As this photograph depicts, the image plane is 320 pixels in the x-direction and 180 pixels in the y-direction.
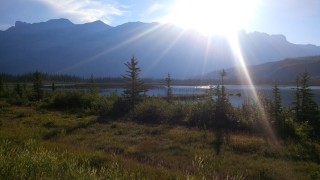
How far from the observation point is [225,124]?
26.1 meters

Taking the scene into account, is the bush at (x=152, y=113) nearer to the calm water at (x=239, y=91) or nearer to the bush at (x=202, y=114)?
the bush at (x=202, y=114)

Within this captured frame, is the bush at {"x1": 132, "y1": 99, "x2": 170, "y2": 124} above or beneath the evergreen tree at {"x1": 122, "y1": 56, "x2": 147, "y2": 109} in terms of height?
beneath

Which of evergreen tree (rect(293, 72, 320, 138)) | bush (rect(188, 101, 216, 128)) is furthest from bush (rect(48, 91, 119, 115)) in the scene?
evergreen tree (rect(293, 72, 320, 138))

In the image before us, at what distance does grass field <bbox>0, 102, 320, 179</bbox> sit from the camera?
8914mm

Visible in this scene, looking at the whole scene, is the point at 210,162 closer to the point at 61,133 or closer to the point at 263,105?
the point at 61,133

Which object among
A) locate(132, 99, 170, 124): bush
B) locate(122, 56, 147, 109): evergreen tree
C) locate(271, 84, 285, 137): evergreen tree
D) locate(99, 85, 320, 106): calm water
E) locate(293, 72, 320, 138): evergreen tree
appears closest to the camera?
locate(271, 84, 285, 137): evergreen tree

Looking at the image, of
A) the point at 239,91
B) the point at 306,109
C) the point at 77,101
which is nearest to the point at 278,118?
the point at 306,109

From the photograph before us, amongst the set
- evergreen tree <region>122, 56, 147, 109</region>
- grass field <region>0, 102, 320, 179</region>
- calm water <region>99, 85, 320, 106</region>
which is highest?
evergreen tree <region>122, 56, 147, 109</region>

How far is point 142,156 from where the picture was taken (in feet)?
48.4

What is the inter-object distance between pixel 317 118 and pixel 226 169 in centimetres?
1524

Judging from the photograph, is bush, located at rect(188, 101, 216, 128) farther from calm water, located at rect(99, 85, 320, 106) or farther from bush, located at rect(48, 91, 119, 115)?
bush, located at rect(48, 91, 119, 115)

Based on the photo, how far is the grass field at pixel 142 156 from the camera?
8914 millimetres

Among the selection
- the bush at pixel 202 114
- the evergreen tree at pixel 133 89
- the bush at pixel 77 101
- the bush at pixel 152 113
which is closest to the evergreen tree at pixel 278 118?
the bush at pixel 202 114

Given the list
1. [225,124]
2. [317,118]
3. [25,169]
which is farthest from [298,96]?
[25,169]
